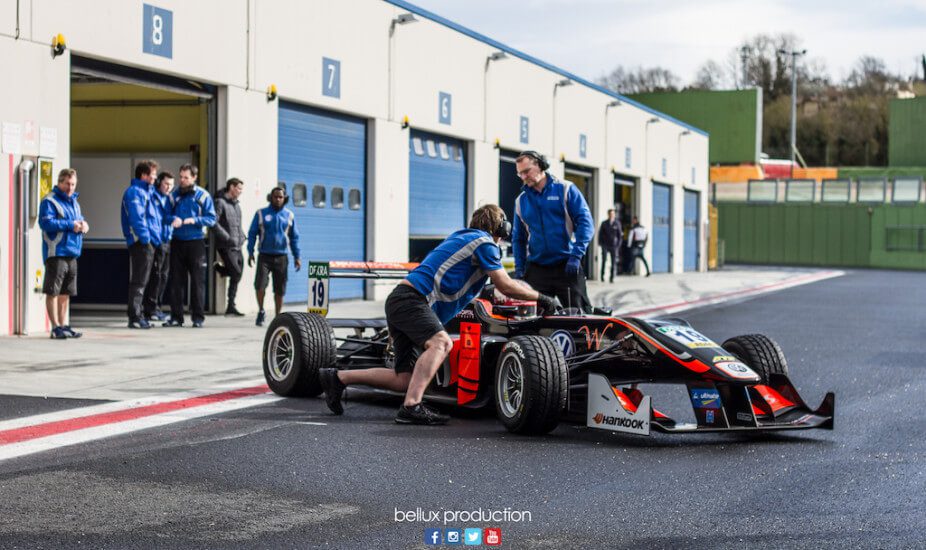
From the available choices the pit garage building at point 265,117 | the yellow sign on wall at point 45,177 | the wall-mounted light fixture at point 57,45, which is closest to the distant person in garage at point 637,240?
the pit garage building at point 265,117

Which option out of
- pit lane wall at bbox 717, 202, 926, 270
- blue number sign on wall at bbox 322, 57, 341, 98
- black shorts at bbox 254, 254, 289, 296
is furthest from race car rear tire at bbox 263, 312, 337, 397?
pit lane wall at bbox 717, 202, 926, 270

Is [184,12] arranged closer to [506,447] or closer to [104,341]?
[104,341]

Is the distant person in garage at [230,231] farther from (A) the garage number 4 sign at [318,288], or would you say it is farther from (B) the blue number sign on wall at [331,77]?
(A) the garage number 4 sign at [318,288]

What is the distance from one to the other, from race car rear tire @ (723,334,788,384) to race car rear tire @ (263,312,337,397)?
2918 millimetres

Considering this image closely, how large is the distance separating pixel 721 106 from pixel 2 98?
51.0 metres

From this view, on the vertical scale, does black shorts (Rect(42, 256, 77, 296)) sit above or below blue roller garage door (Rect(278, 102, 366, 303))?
below

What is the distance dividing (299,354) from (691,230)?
39223mm

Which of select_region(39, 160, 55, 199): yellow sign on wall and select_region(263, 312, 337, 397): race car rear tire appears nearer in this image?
select_region(263, 312, 337, 397): race car rear tire

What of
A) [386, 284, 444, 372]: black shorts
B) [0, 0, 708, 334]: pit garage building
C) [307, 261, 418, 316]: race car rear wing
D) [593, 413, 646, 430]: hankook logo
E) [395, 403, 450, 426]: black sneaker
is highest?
[0, 0, 708, 334]: pit garage building

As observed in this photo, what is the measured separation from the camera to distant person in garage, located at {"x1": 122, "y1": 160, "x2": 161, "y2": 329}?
49.2ft

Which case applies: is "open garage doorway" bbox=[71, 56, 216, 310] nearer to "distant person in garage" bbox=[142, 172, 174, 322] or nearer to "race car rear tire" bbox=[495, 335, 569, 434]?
"distant person in garage" bbox=[142, 172, 174, 322]

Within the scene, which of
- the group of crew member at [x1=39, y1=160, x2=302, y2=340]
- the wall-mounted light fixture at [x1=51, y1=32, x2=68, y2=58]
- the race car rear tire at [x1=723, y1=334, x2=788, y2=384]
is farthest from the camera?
the group of crew member at [x1=39, y1=160, x2=302, y2=340]

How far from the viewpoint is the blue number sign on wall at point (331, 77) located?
2105 cm

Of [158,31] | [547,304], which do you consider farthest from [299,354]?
[158,31]
